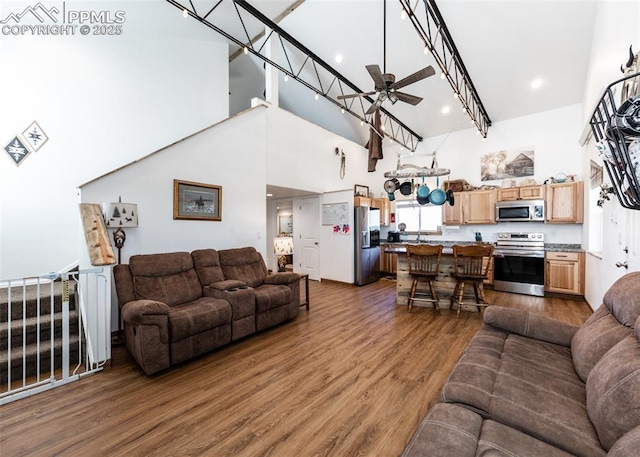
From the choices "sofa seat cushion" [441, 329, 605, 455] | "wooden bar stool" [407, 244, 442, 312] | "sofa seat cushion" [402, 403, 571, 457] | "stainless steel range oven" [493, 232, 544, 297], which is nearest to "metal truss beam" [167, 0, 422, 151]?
"wooden bar stool" [407, 244, 442, 312]

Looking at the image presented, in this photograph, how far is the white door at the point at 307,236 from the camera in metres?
6.81

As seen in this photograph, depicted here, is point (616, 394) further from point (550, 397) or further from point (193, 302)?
point (193, 302)

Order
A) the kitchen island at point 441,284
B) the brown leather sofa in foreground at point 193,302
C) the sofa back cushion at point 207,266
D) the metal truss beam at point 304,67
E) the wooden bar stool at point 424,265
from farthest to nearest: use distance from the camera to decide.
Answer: the metal truss beam at point 304,67, the kitchen island at point 441,284, the wooden bar stool at point 424,265, the sofa back cushion at point 207,266, the brown leather sofa in foreground at point 193,302

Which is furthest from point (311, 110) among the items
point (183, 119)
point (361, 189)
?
point (183, 119)

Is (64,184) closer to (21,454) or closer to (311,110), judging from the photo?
(21,454)

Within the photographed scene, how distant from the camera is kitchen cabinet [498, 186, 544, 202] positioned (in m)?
5.28

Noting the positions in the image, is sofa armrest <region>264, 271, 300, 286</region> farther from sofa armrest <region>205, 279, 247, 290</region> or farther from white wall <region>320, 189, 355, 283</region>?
white wall <region>320, 189, 355, 283</region>

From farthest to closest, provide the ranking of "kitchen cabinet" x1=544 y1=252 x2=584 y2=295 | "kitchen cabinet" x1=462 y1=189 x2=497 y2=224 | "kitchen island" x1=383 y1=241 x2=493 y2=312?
1. "kitchen cabinet" x1=462 y1=189 x2=497 y2=224
2. "kitchen cabinet" x1=544 y1=252 x2=584 y2=295
3. "kitchen island" x1=383 y1=241 x2=493 y2=312

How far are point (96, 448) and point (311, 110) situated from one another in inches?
290

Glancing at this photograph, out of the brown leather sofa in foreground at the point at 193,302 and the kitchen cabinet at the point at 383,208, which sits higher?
the kitchen cabinet at the point at 383,208

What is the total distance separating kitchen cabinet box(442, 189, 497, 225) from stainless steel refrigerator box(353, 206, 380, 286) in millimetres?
1632

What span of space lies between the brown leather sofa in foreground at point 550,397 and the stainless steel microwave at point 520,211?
4261 mm

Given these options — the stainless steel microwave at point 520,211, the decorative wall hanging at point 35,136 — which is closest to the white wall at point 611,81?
the stainless steel microwave at point 520,211

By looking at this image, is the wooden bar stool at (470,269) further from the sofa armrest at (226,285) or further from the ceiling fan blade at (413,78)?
the sofa armrest at (226,285)
